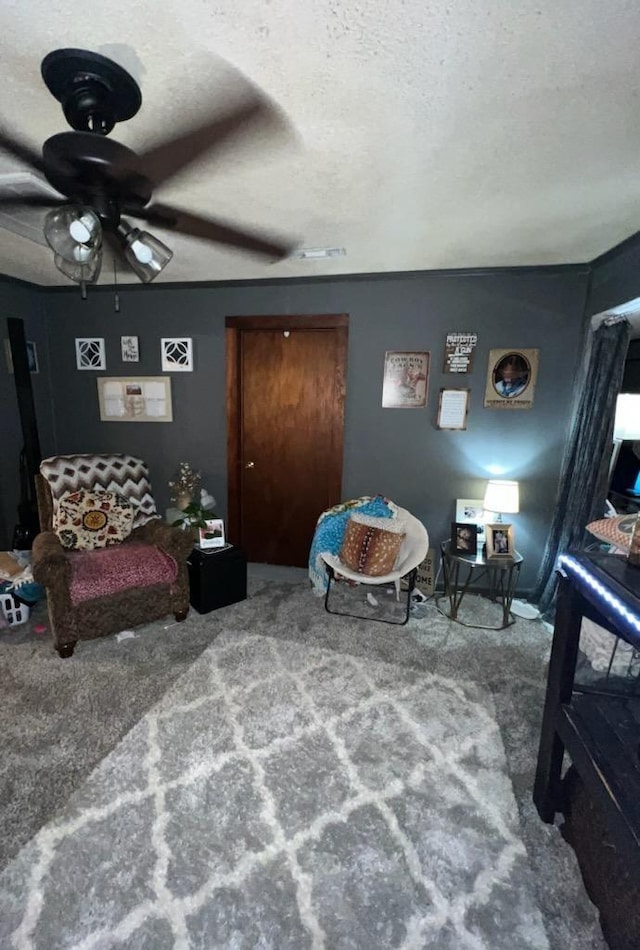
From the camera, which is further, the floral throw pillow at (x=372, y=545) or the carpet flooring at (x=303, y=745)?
the floral throw pillow at (x=372, y=545)

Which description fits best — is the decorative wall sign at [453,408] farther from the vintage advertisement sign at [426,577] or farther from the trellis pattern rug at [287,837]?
the trellis pattern rug at [287,837]

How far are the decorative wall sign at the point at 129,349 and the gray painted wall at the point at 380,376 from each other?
0.05m

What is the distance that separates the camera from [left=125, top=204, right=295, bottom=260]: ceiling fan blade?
6.33ft

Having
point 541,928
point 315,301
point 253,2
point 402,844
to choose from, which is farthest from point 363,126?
point 541,928

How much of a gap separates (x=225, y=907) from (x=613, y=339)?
3.30 meters

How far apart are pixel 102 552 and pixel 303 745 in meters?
1.80

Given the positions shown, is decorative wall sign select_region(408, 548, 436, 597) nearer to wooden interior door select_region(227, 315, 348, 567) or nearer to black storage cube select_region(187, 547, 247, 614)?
wooden interior door select_region(227, 315, 348, 567)

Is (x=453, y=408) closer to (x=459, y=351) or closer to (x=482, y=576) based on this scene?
(x=459, y=351)

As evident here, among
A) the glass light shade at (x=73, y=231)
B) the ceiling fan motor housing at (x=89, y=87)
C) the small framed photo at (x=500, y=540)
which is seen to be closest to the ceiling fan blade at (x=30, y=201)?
the glass light shade at (x=73, y=231)

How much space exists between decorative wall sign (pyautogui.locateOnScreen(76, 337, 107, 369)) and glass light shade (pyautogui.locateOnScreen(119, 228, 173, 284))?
101 inches

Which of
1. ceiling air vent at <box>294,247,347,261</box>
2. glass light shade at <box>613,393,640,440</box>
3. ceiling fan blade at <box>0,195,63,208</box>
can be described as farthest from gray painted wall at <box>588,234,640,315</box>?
ceiling fan blade at <box>0,195,63,208</box>

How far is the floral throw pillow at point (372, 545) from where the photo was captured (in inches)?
110

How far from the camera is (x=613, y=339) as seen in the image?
2469mm

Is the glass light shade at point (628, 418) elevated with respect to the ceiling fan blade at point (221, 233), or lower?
lower
